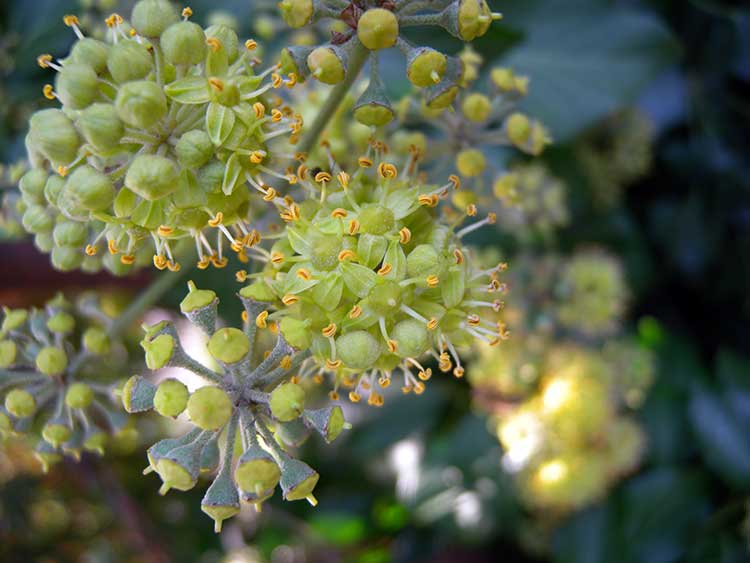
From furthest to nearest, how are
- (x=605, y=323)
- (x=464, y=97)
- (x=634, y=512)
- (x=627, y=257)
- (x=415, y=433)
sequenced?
(x=415, y=433)
(x=627, y=257)
(x=634, y=512)
(x=605, y=323)
(x=464, y=97)

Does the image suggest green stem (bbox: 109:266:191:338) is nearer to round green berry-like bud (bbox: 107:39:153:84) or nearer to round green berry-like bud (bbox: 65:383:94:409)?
round green berry-like bud (bbox: 65:383:94:409)

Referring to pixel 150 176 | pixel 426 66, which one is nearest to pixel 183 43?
pixel 150 176

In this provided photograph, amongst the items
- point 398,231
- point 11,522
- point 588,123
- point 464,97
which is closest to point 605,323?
point 588,123

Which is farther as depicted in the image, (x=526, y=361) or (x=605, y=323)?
(x=605, y=323)

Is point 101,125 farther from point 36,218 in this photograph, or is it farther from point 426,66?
point 426,66

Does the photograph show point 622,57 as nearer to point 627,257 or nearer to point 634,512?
point 627,257
